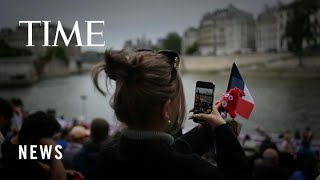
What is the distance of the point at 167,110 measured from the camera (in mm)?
641

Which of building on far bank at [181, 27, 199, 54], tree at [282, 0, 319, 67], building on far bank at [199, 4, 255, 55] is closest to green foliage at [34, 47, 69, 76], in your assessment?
building on far bank at [181, 27, 199, 54]

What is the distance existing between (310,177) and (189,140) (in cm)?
74

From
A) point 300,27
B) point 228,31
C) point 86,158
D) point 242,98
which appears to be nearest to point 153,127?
point 242,98

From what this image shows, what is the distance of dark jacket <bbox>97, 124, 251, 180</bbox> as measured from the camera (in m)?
0.61

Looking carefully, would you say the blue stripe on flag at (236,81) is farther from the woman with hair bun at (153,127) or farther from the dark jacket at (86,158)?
the dark jacket at (86,158)

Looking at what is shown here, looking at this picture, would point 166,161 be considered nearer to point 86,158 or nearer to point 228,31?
point 86,158

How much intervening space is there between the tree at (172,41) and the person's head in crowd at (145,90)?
21.0ft

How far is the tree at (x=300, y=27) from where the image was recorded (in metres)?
5.05

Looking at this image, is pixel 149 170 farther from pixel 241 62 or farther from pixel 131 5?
pixel 241 62

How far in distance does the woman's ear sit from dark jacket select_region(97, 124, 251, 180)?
0.03 m

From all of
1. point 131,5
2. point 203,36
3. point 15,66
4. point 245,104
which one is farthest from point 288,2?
point 245,104

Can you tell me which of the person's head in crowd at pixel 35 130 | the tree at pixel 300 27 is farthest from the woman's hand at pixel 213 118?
the tree at pixel 300 27

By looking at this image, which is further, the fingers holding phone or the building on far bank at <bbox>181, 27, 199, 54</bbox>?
the building on far bank at <bbox>181, 27, 199, 54</bbox>

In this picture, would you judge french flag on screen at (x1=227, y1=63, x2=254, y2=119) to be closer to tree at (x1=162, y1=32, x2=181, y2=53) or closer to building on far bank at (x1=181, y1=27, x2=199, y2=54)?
building on far bank at (x1=181, y1=27, x2=199, y2=54)
